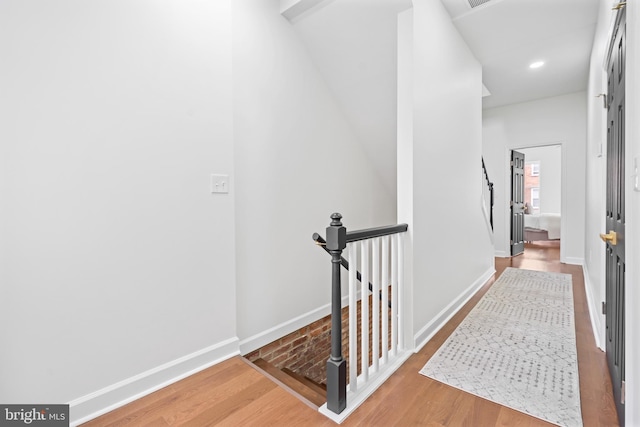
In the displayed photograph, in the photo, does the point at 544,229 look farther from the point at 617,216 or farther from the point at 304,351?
the point at 304,351

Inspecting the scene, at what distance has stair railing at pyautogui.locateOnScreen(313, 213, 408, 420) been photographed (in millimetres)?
1535

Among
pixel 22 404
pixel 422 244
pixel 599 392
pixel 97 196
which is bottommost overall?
pixel 599 392

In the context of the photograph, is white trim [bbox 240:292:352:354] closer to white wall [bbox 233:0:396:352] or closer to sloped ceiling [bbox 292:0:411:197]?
white wall [bbox 233:0:396:352]

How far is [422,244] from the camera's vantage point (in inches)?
90.8

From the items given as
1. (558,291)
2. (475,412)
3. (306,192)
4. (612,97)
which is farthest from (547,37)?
(475,412)

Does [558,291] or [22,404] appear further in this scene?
[558,291]

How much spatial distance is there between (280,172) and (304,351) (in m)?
1.57

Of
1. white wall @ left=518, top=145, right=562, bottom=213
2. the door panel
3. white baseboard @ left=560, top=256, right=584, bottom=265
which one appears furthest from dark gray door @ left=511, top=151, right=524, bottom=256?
the door panel

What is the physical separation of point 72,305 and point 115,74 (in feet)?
3.78

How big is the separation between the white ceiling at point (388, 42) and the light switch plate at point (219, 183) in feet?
4.90

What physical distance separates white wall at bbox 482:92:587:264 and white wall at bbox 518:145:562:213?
3845 millimetres

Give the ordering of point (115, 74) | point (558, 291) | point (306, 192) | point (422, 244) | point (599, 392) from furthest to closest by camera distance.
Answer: point (558, 291)
point (306, 192)
point (422, 244)
point (599, 392)
point (115, 74)

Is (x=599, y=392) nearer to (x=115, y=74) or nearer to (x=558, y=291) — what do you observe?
(x=558, y=291)

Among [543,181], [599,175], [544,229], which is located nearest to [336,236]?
[599,175]
